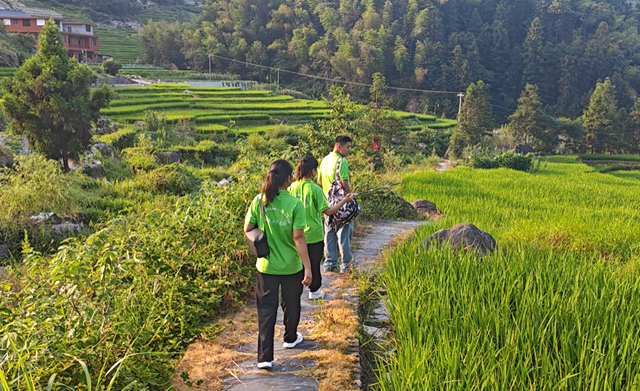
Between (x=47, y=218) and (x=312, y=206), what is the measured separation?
9.03 meters

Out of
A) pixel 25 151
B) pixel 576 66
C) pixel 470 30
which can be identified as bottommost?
pixel 25 151

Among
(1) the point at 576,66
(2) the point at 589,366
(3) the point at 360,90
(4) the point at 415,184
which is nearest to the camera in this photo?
(2) the point at 589,366

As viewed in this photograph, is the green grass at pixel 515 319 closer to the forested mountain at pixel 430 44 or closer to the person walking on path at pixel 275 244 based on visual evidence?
the person walking on path at pixel 275 244

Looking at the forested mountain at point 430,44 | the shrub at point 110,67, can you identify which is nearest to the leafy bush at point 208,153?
the shrub at point 110,67

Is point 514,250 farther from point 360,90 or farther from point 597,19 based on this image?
point 597,19

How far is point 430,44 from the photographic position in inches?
Answer: 2608

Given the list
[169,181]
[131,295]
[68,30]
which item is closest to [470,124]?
[169,181]

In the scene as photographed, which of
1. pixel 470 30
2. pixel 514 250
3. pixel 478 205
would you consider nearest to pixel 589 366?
pixel 514 250

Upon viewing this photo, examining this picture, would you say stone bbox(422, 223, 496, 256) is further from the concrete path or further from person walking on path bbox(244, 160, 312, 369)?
person walking on path bbox(244, 160, 312, 369)

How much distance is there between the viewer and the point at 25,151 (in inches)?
688

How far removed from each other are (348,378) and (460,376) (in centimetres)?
79

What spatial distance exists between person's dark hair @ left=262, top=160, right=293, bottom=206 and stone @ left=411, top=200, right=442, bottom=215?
650 centimetres

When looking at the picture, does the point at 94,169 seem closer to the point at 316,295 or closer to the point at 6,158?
the point at 6,158

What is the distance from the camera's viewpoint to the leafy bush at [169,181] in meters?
16.1
